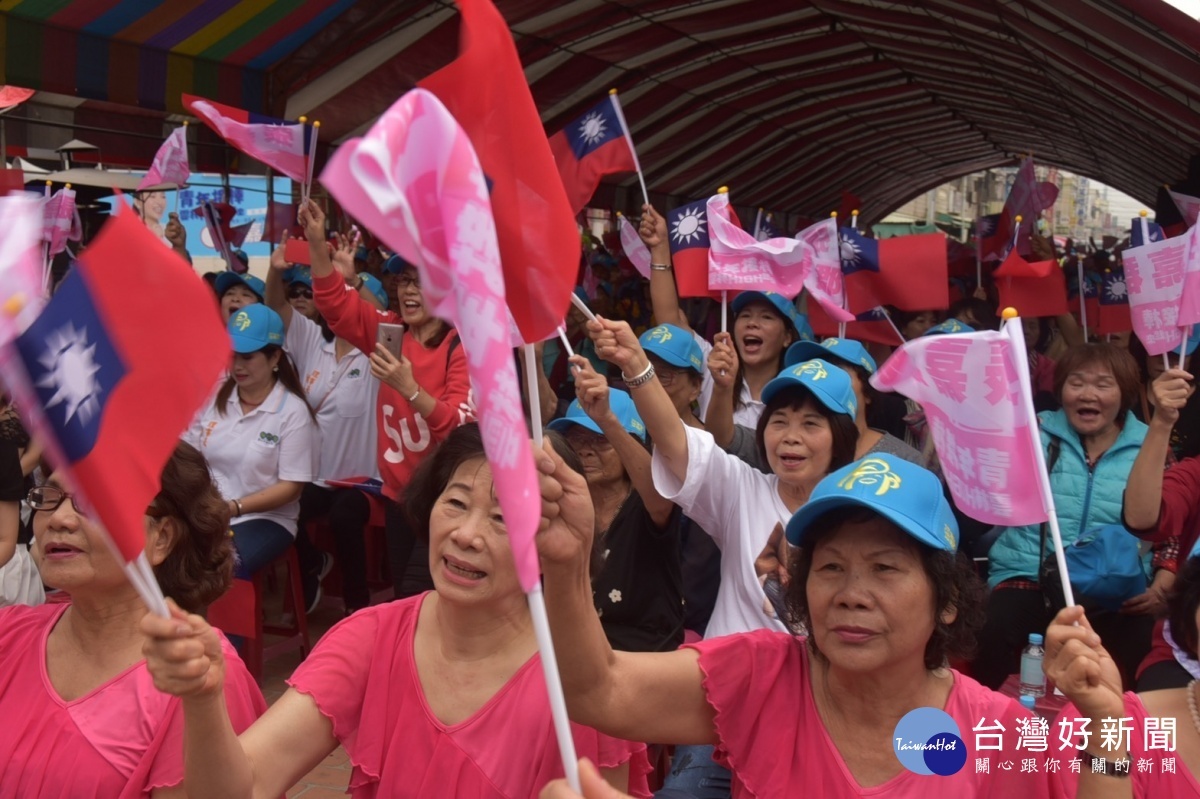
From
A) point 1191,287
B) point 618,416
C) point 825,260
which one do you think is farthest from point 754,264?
point 1191,287

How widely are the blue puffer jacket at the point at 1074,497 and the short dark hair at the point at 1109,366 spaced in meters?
0.10

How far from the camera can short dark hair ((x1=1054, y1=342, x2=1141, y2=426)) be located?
4320 millimetres

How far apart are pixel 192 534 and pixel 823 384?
5.95 ft

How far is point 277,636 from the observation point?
584 centimetres

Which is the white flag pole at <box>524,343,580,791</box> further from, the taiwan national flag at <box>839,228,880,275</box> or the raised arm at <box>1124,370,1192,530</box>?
the taiwan national flag at <box>839,228,880,275</box>

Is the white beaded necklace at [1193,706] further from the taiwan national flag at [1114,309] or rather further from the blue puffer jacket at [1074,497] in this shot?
the taiwan national flag at [1114,309]

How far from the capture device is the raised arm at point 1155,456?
361cm

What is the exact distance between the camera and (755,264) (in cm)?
486

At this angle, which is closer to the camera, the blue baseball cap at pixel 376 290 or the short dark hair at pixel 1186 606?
the short dark hair at pixel 1186 606

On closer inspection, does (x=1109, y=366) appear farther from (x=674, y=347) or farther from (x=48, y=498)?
(x=48, y=498)

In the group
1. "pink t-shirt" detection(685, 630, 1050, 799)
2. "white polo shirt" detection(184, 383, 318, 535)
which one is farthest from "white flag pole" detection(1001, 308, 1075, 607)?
"white polo shirt" detection(184, 383, 318, 535)

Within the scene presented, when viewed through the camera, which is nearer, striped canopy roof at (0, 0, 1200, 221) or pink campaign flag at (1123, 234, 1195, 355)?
pink campaign flag at (1123, 234, 1195, 355)

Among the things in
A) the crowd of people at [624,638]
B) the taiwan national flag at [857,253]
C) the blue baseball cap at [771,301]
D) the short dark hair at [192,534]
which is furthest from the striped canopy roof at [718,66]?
the short dark hair at [192,534]

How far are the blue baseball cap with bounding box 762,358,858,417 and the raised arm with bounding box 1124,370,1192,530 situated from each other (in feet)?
Result: 3.27
